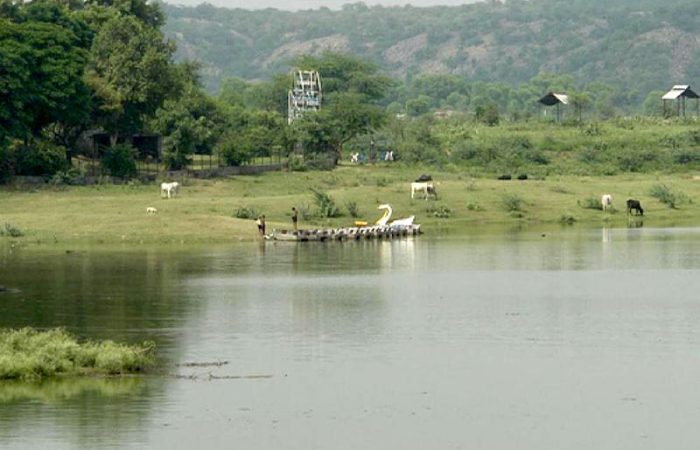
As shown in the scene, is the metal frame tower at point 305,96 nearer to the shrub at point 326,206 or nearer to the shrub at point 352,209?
the shrub at point 352,209

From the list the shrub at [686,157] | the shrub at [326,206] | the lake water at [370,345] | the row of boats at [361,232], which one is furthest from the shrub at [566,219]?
the shrub at [686,157]

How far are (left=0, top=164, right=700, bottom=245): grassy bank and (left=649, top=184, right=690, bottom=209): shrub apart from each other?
170 millimetres

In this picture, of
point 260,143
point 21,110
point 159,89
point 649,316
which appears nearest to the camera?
point 649,316

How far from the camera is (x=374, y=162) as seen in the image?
104m

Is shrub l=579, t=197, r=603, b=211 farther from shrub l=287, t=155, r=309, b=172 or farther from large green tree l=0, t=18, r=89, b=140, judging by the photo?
large green tree l=0, t=18, r=89, b=140

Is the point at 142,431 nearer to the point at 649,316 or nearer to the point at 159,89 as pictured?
the point at 649,316

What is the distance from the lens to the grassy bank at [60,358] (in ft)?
116

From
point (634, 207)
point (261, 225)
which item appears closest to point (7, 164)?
point (261, 225)

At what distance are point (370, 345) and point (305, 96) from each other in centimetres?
7864

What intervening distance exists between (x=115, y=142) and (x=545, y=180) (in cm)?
2196

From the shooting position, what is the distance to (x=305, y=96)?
11825 centimetres

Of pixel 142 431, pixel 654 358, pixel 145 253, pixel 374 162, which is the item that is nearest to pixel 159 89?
pixel 374 162

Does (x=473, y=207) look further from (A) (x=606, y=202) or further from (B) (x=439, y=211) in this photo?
(A) (x=606, y=202)

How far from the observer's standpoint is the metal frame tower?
377 feet
